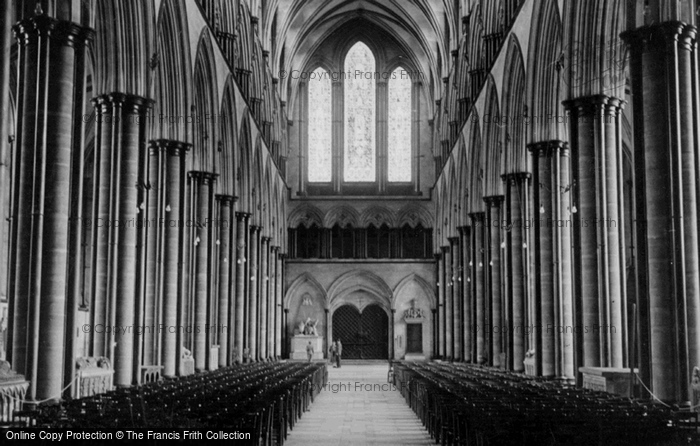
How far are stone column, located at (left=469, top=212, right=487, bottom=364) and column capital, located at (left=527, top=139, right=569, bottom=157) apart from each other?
12.4 m

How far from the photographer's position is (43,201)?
54.5 feet

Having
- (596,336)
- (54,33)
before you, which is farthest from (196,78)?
(596,336)

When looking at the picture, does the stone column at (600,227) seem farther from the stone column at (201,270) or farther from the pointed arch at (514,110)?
the stone column at (201,270)

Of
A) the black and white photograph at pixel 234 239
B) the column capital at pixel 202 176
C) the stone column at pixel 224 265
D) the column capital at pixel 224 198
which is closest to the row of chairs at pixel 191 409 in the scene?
the black and white photograph at pixel 234 239

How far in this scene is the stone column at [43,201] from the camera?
16250 millimetres

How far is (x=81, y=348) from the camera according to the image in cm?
2464

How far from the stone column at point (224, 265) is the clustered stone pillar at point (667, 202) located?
69.3 feet

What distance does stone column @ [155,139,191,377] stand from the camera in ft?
87.1

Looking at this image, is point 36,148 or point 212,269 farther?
point 212,269

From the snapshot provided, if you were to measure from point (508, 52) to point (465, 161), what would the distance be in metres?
12.9

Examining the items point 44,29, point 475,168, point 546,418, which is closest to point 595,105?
point 546,418

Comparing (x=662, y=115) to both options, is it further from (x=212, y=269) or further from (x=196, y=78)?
(x=212, y=269)

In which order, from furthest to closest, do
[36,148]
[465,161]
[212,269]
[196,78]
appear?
1. [465,161]
2. [212,269]
3. [196,78]
4. [36,148]

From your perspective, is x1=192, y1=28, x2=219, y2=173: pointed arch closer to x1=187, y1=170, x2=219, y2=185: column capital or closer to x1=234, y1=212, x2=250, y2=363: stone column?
x1=187, y1=170, x2=219, y2=185: column capital
